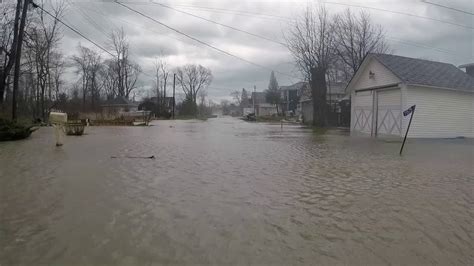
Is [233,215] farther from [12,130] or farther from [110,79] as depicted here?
[110,79]

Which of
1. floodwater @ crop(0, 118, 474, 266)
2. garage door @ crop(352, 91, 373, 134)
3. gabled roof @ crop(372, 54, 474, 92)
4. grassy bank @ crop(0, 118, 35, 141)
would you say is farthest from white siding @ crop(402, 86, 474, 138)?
grassy bank @ crop(0, 118, 35, 141)

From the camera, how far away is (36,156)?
11.6 m

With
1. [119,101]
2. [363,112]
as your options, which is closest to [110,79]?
[119,101]

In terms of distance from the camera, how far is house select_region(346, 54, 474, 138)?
21688 millimetres

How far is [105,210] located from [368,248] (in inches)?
139

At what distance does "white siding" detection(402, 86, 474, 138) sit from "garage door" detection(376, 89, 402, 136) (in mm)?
679

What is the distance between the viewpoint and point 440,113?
22.6 metres

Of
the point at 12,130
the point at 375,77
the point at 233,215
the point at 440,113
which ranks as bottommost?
the point at 233,215

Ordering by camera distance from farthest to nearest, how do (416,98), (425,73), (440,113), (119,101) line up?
(119,101), (425,73), (440,113), (416,98)

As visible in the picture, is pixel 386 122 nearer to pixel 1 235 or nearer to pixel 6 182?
pixel 6 182

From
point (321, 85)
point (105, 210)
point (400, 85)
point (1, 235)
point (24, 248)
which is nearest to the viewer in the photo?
point (24, 248)

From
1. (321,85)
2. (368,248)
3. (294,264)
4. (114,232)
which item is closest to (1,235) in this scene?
(114,232)

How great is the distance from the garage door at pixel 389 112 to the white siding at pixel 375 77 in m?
0.64

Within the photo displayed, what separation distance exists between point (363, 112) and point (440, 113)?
5.16 meters
